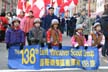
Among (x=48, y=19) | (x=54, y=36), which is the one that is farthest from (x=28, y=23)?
(x=54, y=36)

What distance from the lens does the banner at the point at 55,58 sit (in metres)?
12.3

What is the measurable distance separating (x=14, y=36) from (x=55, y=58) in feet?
4.79

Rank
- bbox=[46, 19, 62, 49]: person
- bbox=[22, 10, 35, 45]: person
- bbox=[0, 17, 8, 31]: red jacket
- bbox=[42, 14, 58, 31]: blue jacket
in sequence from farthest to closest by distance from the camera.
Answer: bbox=[0, 17, 8, 31]: red jacket < bbox=[42, 14, 58, 31]: blue jacket < bbox=[22, 10, 35, 45]: person < bbox=[46, 19, 62, 49]: person

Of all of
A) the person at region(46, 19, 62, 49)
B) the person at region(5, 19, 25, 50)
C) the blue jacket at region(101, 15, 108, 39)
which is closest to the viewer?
the person at region(5, 19, 25, 50)

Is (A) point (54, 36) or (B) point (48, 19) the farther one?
(B) point (48, 19)

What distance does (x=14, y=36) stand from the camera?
12875 millimetres

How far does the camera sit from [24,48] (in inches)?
486

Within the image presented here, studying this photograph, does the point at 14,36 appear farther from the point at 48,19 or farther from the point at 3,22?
the point at 3,22

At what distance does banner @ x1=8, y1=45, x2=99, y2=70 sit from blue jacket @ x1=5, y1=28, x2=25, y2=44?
1.80ft

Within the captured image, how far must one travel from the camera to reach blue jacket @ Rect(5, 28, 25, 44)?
12875 mm

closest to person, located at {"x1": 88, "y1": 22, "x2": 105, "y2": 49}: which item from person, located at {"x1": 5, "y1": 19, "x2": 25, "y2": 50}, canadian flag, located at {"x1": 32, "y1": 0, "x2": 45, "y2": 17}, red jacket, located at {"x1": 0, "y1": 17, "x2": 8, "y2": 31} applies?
person, located at {"x1": 5, "y1": 19, "x2": 25, "y2": 50}

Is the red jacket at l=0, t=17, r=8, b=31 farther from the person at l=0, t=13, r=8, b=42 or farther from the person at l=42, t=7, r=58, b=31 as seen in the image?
the person at l=42, t=7, r=58, b=31

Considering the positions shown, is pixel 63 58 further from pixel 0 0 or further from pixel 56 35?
pixel 0 0

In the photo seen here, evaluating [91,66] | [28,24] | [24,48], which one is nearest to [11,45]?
[24,48]
